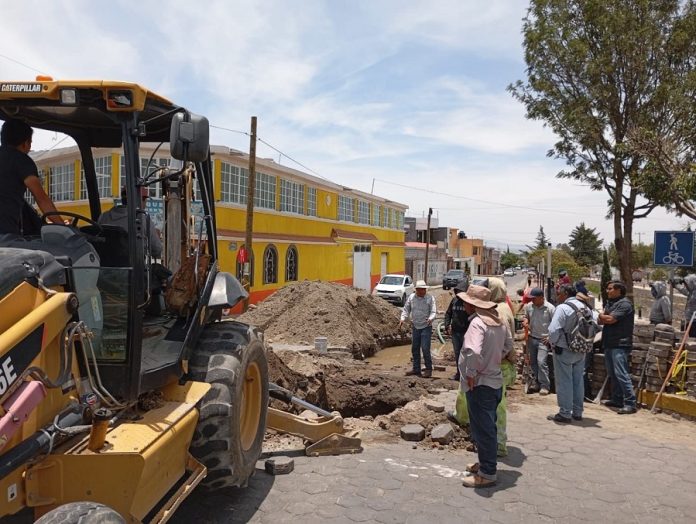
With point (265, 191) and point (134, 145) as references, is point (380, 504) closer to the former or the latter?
point (134, 145)

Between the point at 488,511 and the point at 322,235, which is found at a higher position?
the point at 322,235

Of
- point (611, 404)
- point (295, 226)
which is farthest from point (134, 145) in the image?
point (295, 226)

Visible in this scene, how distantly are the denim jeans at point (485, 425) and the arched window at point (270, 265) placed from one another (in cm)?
1958

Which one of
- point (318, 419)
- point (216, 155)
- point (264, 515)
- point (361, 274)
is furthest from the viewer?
point (361, 274)

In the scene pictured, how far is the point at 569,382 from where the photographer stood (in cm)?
698

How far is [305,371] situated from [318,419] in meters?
3.14

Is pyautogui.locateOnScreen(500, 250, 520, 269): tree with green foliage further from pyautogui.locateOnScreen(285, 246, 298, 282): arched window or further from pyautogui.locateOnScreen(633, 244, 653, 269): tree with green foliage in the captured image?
pyautogui.locateOnScreen(285, 246, 298, 282): arched window

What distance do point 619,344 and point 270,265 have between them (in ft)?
61.6

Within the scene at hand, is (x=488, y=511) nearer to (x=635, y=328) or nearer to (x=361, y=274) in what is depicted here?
(x=635, y=328)

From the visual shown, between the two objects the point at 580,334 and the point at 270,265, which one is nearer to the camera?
the point at 580,334

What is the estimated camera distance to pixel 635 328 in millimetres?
8117

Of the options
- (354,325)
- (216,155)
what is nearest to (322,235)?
(216,155)

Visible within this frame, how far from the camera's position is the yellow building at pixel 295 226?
21.7 m

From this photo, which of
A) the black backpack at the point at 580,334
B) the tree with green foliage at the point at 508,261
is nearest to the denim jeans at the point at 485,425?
the black backpack at the point at 580,334
